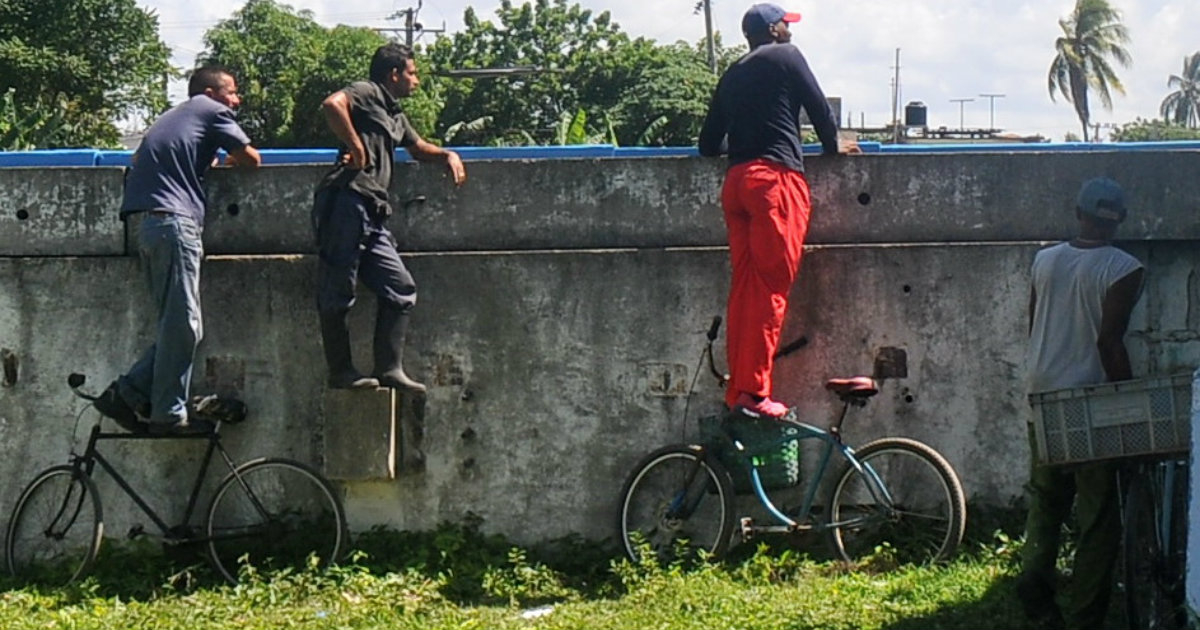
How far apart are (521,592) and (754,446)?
4.40 feet

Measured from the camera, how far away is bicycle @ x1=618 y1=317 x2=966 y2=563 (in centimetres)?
727

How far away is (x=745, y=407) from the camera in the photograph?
7.23 meters

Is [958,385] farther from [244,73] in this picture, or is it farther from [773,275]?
[244,73]

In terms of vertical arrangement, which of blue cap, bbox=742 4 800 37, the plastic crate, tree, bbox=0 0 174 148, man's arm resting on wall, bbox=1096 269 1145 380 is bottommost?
the plastic crate

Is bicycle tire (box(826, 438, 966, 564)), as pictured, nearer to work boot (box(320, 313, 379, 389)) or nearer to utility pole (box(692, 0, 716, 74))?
work boot (box(320, 313, 379, 389))

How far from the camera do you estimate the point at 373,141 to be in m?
7.43

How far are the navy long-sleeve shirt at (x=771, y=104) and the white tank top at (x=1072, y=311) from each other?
1.51 meters

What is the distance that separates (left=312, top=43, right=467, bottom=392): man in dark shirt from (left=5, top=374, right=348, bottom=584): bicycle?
25.8 inches

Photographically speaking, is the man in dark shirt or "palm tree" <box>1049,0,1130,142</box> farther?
"palm tree" <box>1049,0,1130,142</box>

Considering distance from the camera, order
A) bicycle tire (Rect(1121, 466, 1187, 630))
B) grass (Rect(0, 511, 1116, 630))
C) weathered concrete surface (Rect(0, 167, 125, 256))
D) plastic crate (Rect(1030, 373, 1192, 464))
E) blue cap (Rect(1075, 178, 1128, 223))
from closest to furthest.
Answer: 1. plastic crate (Rect(1030, 373, 1192, 464))
2. bicycle tire (Rect(1121, 466, 1187, 630))
3. blue cap (Rect(1075, 178, 1128, 223))
4. grass (Rect(0, 511, 1116, 630))
5. weathered concrete surface (Rect(0, 167, 125, 256))

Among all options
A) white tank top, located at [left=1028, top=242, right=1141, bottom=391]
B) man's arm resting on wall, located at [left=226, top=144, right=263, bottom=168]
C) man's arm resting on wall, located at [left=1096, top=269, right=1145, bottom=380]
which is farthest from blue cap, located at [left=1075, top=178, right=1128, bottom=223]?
man's arm resting on wall, located at [left=226, top=144, right=263, bottom=168]

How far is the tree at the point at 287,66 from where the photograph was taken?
38219 millimetres

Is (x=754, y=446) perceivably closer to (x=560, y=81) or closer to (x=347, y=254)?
(x=347, y=254)

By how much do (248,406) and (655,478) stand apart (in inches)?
84.5
